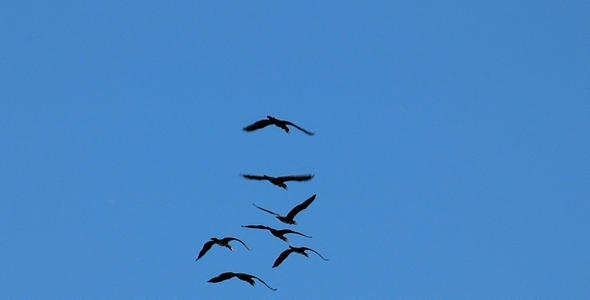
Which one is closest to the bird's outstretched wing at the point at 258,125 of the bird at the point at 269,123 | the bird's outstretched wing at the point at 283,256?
the bird at the point at 269,123

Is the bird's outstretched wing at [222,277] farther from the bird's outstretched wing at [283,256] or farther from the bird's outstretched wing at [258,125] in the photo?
the bird's outstretched wing at [258,125]

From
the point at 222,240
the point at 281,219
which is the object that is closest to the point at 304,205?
the point at 281,219

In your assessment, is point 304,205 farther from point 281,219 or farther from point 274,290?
point 274,290

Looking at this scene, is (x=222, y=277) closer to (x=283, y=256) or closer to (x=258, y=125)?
(x=283, y=256)

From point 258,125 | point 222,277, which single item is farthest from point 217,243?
point 258,125

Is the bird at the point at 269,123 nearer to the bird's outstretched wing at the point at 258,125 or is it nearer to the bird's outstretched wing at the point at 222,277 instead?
the bird's outstretched wing at the point at 258,125

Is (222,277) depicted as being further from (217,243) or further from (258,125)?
(258,125)

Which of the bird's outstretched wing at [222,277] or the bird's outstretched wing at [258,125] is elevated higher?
the bird's outstretched wing at [258,125]

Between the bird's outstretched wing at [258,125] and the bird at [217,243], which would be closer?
the bird's outstretched wing at [258,125]

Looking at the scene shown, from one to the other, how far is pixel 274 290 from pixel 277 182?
693 cm

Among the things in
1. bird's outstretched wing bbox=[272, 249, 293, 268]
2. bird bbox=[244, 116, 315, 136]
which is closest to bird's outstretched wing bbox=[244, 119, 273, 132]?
bird bbox=[244, 116, 315, 136]

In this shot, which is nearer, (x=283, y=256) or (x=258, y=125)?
(x=258, y=125)

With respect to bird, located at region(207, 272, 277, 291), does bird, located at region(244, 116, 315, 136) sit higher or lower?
higher

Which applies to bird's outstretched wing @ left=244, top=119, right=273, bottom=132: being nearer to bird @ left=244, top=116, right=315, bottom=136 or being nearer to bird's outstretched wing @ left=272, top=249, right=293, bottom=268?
bird @ left=244, top=116, right=315, bottom=136
